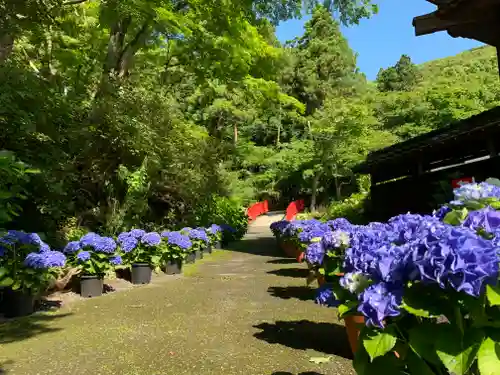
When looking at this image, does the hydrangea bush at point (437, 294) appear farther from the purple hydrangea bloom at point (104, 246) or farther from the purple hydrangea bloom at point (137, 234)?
the purple hydrangea bloom at point (137, 234)

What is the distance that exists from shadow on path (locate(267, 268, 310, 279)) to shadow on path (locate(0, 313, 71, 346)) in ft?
14.5

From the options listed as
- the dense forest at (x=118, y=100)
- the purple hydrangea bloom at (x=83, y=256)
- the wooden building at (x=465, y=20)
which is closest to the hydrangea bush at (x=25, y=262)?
the dense forest at (x=118, y=100)

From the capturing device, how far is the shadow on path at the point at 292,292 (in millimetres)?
6859

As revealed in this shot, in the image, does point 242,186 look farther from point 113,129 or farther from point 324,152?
point 113,129

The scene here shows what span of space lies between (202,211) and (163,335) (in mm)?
10820

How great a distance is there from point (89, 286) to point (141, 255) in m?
1.49

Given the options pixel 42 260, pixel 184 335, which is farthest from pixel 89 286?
pixel 184 335

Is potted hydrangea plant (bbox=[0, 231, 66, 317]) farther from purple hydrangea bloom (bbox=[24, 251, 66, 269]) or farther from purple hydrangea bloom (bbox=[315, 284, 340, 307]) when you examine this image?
purple hydrangea bloom (bbox=[315, 284, 340, 307])

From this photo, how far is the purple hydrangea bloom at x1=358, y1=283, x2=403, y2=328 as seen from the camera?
1.81m

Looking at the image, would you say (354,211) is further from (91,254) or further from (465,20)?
(465,20)

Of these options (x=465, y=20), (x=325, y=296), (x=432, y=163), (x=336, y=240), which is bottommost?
(x=325, y=296)

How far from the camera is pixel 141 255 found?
8.77 meters

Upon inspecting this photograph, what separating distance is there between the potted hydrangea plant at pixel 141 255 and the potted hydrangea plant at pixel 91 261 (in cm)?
110

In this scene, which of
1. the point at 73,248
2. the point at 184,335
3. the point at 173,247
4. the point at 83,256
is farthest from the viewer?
the point at 173,247
